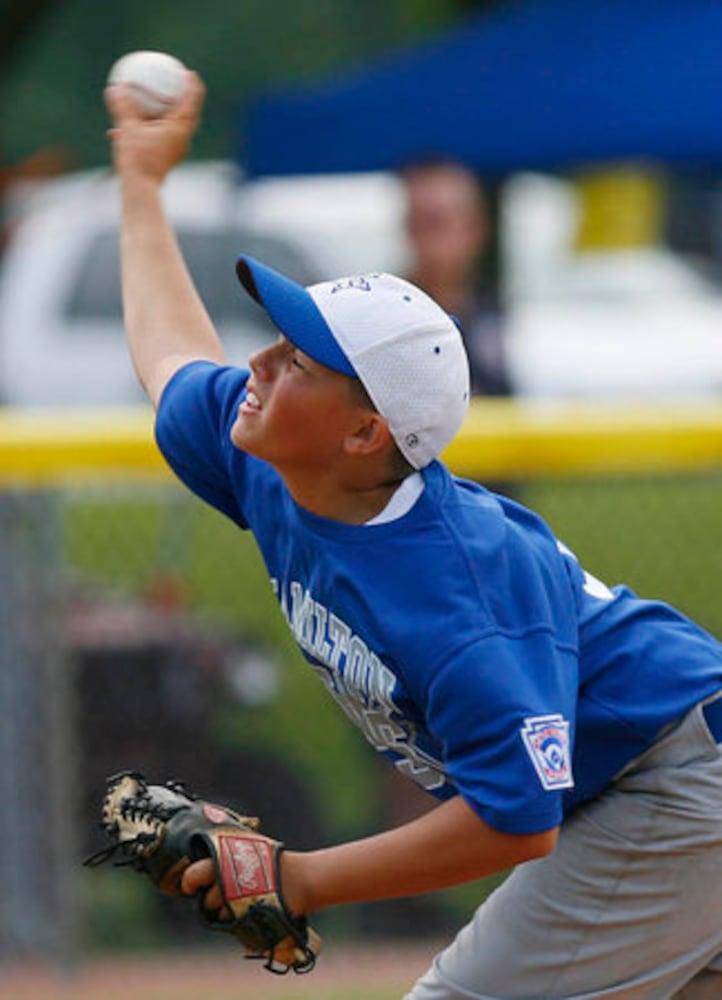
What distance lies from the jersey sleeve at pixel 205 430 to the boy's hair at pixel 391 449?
17.6 inches

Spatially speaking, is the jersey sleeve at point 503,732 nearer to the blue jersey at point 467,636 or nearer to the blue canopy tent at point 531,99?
the blue jersey at point 467,636

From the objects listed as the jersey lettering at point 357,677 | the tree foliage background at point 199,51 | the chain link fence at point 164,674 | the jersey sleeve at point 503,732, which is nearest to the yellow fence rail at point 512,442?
the chain link fence at point 164,674

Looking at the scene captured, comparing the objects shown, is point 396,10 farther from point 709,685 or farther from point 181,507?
point 709,685

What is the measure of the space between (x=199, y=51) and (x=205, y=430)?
601 inches

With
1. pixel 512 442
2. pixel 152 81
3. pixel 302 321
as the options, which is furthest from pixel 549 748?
pixel 512 442

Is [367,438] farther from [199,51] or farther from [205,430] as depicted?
[199,51]

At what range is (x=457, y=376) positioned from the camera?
3.59 metres

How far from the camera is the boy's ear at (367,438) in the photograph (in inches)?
140

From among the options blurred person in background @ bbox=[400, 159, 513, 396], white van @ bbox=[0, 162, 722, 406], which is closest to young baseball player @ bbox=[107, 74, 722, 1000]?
blurred person in background @ bbox=[400, 159, 513, 396]

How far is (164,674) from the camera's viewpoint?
6.80 metres

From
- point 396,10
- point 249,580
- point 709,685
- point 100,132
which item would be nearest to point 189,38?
point 100,132

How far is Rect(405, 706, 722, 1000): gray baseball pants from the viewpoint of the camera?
3795 millimetres

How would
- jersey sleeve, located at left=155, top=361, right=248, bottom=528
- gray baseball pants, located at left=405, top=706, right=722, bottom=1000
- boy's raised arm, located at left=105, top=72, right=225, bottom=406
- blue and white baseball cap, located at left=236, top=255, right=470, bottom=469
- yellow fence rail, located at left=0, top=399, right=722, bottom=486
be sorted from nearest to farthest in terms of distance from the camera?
1. blue and white baseball cap, located at left=236, top=255, right=470, bottom=469
2. gray baseball pants, located at left=405, top=706, right=722, bottom=1000
3. jersey sleeve, located at left=155, top=361, right=248, bottom=528
4. boy's raised arm, located at left=105, top=72, right=225, bottom=406
5. yellow fence rail, located at left=0, top=399, right=722, bottom=486

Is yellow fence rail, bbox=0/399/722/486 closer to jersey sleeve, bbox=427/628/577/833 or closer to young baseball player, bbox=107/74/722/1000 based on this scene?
young baseball player, bbox=107/74/722/1000
